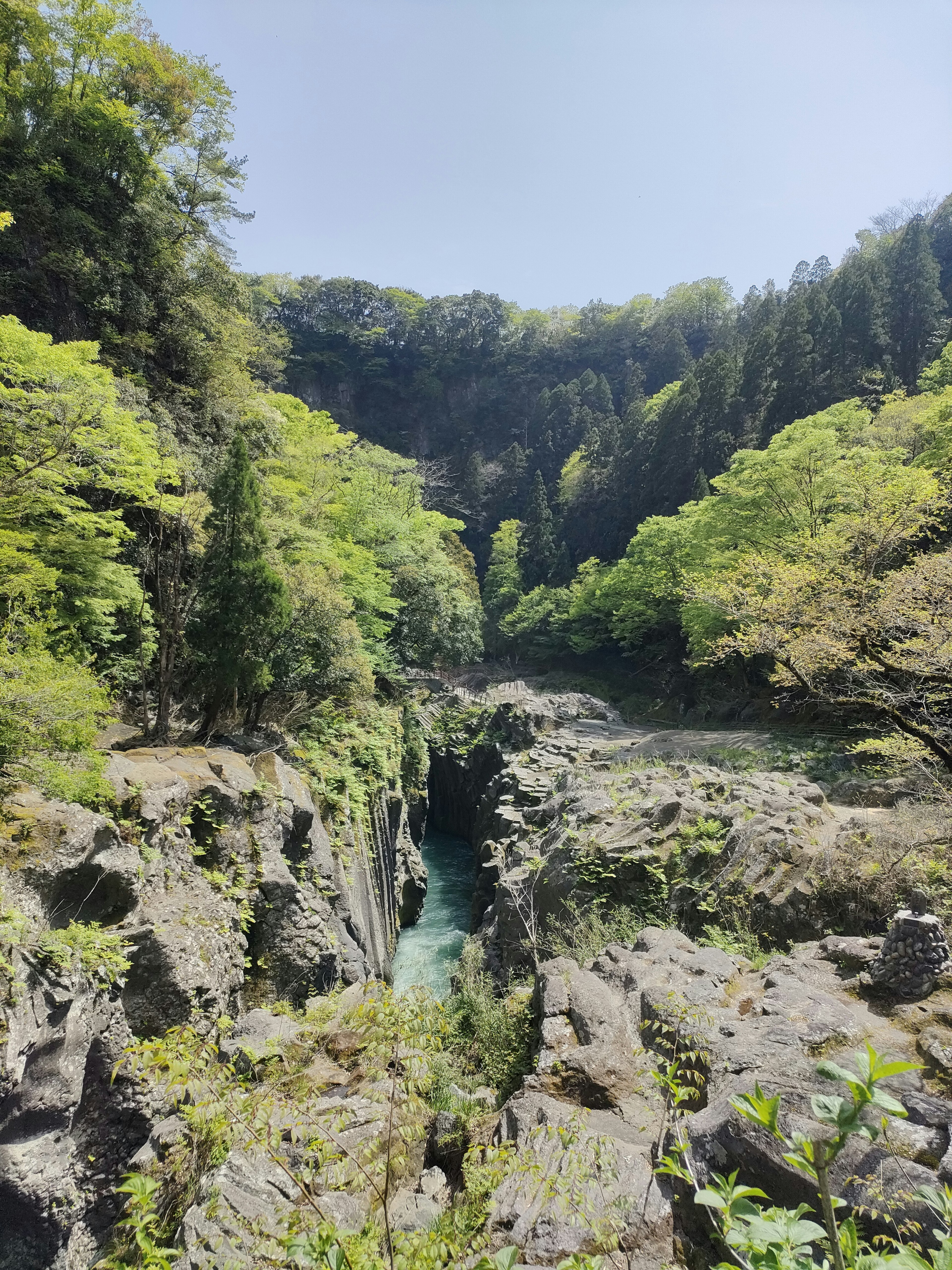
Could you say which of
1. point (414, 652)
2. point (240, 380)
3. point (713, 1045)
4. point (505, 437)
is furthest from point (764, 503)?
point (505, 437)

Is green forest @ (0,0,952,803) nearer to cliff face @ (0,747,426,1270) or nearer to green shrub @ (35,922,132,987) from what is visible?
cliff face @ (0,747,426,1270)

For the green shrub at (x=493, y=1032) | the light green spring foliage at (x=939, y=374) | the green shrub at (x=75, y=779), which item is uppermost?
the light green spring foliage at (x=939, y=374)

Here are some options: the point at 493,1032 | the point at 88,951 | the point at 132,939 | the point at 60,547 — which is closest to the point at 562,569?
the point at 60,547

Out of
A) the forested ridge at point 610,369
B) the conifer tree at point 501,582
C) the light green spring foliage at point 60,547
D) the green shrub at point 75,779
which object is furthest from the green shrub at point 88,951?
the conifer tree at point 501,582

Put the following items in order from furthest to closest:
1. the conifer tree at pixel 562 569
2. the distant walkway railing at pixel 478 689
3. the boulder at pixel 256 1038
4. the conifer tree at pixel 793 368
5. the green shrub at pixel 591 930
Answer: the conifer tree at pixel 562 569 → the conifer tree at pixel 793 368 → the distant walkway railing at pixel 478 689 → the green shrub at pixel 591 930 → the boulder at pixel 256 1038

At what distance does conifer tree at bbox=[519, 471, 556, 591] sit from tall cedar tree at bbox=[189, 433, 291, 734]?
3272cm

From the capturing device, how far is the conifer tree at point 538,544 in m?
42.6

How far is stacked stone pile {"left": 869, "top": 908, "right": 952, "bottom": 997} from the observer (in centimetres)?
446

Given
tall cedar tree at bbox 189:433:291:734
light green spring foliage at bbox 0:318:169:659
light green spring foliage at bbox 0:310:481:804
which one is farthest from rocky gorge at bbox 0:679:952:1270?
light green spring foliage at bbox 0:318:169:659

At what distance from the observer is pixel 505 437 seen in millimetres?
58219

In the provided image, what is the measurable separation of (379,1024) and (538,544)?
4115 cm

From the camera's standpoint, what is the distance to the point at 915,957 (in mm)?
4512

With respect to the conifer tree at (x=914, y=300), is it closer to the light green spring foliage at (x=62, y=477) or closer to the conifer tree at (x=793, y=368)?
the conifer tree at (x=793, y=368)

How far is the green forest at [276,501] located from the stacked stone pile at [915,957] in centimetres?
353
